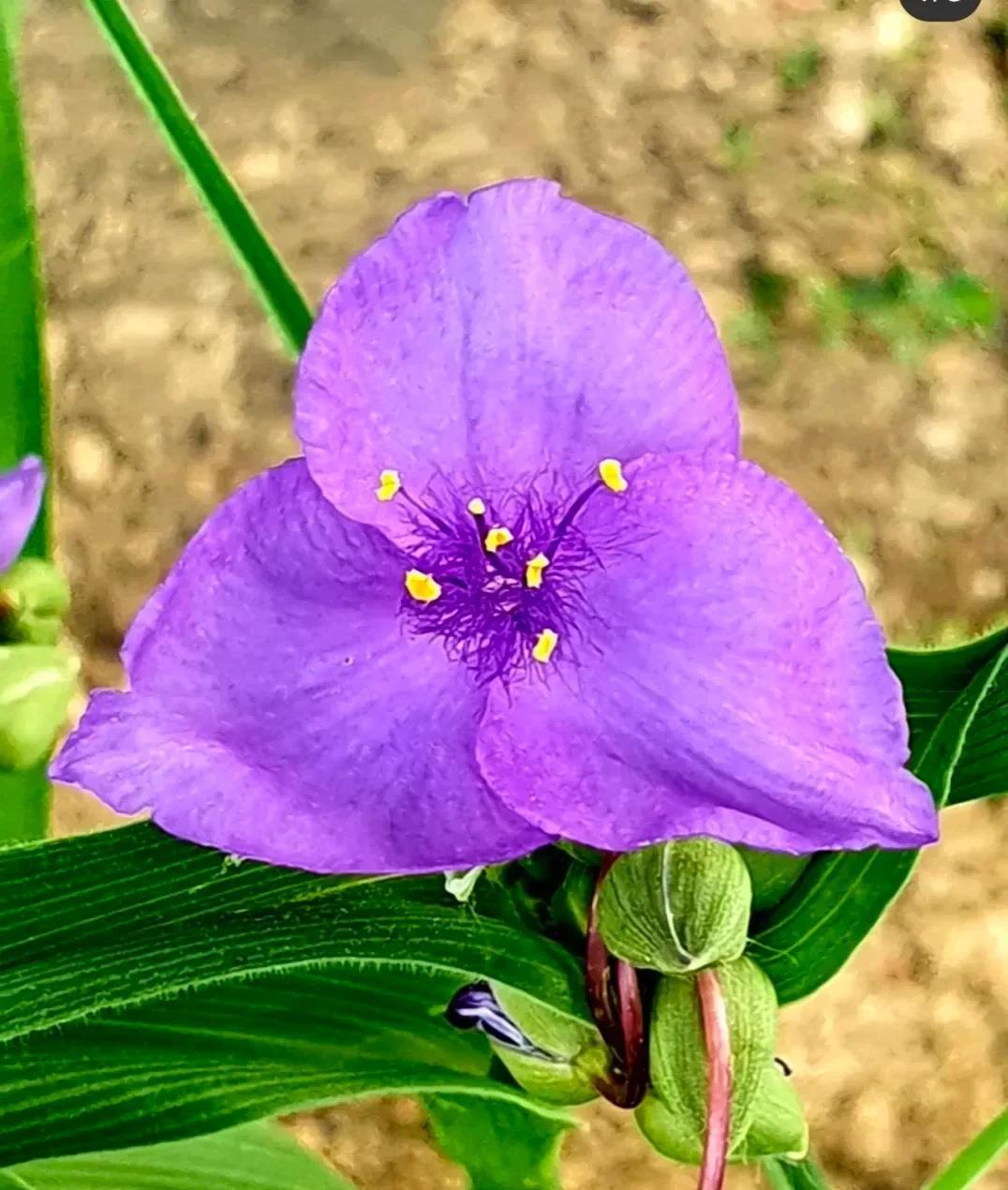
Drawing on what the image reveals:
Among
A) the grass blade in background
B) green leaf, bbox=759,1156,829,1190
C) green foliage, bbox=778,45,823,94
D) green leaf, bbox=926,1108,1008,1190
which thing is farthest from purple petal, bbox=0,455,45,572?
green foliage, bbox=778,45,823,94

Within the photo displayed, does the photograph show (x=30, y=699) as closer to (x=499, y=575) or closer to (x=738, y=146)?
(x=499, y=575)

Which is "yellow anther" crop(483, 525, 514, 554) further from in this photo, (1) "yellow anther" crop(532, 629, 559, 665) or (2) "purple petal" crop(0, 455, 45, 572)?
(2) "purple petal" crop(0, 455, 45, 572)

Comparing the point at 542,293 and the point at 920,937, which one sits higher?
the point at 542,293

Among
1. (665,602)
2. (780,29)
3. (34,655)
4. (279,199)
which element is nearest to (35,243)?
(34,655)

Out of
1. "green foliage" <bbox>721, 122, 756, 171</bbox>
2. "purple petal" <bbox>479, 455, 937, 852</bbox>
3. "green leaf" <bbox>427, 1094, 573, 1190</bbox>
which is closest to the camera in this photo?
"purple petal" <bbox>479, 455, 937, 852</bbox>

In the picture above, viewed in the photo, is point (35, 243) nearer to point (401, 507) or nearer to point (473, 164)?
point (401, 507)

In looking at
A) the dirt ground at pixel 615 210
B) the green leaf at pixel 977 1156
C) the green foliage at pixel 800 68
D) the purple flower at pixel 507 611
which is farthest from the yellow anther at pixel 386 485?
the green foliage at pixel 800 68

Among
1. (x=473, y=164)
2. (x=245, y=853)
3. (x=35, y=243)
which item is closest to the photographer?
(x=245, y=853)
